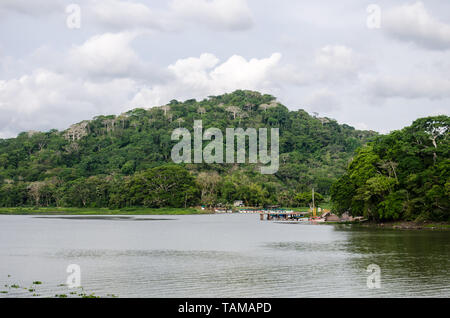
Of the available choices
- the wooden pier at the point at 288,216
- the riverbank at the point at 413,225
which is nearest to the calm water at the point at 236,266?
the riverbank at the point at 413,225

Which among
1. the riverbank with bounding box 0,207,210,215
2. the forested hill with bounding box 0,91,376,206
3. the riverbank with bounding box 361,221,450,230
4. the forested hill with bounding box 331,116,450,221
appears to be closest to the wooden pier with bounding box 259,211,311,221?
the forested hill with bounding box 331,116,450,221

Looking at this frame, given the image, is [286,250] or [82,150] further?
[82,150]

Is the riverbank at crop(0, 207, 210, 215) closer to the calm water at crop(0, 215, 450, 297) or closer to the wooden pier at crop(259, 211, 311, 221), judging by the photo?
the wooden pier at crop(259, 211, 311, 221)

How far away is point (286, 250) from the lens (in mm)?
39906

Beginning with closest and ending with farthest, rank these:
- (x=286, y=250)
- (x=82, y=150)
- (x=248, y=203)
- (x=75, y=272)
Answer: (x=75, y=272) < (x=286, y=250) < (x=248, y=203) < (x=82, y=150)

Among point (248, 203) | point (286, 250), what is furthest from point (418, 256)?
point (248, 203)

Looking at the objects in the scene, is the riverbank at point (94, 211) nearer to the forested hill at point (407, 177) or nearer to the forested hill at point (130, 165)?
the forested hill at point (130, 165)

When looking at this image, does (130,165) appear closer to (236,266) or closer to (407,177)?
(407,177)

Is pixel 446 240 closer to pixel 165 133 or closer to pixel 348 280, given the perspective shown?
pixel 348 280

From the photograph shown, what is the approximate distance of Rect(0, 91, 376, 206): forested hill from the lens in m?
129

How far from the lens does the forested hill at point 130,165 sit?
128875 mm
